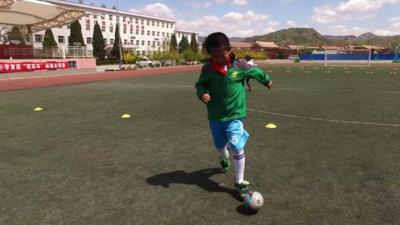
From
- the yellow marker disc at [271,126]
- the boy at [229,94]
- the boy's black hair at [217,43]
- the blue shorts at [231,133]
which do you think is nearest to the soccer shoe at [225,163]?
the blue shorts at [231,133]

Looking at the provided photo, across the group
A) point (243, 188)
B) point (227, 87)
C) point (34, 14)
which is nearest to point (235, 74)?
point (227, 87)

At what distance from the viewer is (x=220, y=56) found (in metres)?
4.02

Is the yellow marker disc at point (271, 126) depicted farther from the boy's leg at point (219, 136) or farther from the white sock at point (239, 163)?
the white sock at point (239, 163)

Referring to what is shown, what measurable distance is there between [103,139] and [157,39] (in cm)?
11021

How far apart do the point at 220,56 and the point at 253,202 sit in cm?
177

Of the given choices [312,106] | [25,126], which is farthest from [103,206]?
[312,106]

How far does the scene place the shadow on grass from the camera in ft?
14.6

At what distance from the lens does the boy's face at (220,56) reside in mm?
3990

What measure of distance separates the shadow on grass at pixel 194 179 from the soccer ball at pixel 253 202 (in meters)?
0.46

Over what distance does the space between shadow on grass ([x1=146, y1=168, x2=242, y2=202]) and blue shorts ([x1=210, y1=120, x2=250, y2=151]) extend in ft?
2.14

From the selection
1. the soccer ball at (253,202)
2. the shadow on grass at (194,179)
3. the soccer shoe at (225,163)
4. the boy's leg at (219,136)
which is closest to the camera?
the soccer ball at (253,202)

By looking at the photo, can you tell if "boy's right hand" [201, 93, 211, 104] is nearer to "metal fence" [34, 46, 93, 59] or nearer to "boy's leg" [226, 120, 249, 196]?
"boy's leg" [226, 120, 249, 196]

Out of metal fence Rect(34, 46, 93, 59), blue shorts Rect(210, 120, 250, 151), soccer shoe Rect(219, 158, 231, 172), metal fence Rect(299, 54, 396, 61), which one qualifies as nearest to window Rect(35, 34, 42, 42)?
metal fence Rect(34, 46, 93, 59)

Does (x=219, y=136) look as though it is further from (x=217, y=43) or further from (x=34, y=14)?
(x=34, y=14)
